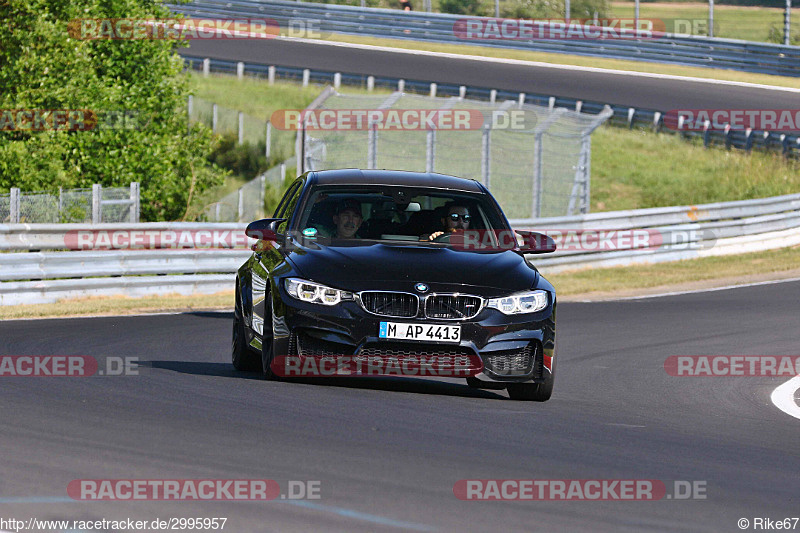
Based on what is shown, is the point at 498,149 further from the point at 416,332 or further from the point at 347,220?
the point at 416,332

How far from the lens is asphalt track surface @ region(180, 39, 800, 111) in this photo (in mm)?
39344

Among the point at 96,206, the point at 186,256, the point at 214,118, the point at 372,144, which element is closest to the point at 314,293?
the point at 186,256

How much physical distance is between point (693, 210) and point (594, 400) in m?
16.2

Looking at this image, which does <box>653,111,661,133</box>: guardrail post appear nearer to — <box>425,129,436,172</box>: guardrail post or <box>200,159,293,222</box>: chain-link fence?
<box>200,159,293,222</box>: chain-link fence

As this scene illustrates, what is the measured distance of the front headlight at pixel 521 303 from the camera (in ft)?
28.6

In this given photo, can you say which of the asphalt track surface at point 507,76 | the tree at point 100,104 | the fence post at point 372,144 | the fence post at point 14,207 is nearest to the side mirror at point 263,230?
the fence post at point 14,207

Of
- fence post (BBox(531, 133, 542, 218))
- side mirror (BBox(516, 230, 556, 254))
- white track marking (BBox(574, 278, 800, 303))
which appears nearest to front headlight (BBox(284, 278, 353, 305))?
side mirror (BBox(516, 230, 556, 254))

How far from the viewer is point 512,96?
126 feet

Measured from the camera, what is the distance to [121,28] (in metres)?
26.3

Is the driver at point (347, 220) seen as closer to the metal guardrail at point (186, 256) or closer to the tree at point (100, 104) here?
the metal guardrail at point (186, 256)

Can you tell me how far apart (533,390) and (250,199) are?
21831 mm

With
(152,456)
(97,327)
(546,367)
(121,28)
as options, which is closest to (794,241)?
(121,28)

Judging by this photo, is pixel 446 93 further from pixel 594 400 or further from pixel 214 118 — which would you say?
pixel 594 400

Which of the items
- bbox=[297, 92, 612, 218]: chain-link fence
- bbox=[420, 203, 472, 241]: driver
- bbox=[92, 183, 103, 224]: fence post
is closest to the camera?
bbox=[420, 203, 472, 241]: driver
